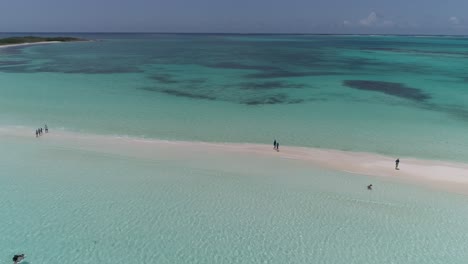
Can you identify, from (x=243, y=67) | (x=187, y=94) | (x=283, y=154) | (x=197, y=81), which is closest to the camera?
(x=283, y=154)

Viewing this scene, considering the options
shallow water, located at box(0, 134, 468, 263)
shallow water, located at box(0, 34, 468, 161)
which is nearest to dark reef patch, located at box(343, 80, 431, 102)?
shallow water, located at box(0, 34, 468, 161)

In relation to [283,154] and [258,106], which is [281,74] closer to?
[258,106]

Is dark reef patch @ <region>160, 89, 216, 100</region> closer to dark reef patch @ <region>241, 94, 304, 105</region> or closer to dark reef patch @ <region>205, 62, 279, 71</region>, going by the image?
dark reef patch @ <region>241, 94, 304, 105</region>

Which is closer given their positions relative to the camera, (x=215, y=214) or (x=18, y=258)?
(x=18, y=258)

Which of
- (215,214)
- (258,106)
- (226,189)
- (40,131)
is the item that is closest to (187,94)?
(258,106)

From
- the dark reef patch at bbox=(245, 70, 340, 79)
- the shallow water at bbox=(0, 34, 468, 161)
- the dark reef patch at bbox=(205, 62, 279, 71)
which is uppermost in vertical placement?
the dark reef patch at bbox=(205, 62, 279, 71)

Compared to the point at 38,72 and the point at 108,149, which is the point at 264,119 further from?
the point at 38,72

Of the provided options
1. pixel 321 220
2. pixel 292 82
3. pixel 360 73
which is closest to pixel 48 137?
pixel 321 220
